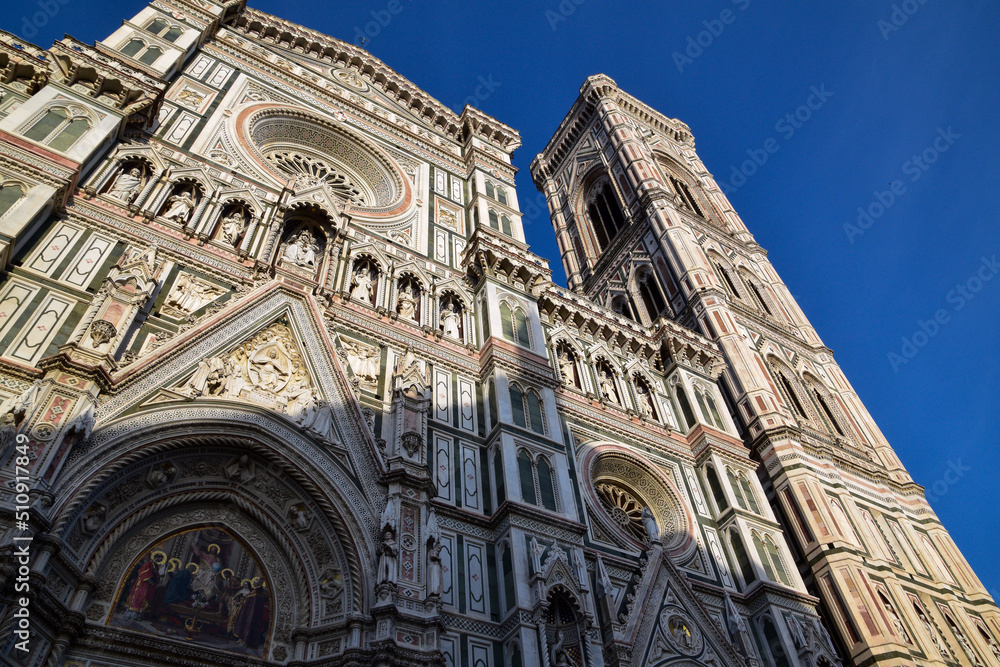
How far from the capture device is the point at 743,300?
25.7m

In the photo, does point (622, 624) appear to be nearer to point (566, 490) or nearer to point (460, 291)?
point (566, 490)

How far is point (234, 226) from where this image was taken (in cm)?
1276

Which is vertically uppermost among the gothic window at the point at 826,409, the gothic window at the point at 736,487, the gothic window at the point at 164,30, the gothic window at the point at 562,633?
the gothic window at the point at 164,30

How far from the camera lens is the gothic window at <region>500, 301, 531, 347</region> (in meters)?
14.2

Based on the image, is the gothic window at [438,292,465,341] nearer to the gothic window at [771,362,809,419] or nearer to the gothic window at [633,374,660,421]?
the gothic window at [633,374,660,421]

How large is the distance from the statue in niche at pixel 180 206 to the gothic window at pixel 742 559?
11533mm

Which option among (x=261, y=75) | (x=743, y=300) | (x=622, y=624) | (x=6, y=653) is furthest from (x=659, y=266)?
(x=6, y=653)

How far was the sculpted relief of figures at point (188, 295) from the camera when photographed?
10510 millimetres

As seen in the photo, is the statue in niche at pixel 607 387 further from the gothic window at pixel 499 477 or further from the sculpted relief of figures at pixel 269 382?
Result: the sculpted relief of figures at pixel 269 382

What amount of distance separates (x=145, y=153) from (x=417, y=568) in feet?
29.1

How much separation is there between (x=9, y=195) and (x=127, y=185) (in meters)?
2.29

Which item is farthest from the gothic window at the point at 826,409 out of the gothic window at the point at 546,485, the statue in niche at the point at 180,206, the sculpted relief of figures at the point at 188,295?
the statue in niche at the point at 180,206

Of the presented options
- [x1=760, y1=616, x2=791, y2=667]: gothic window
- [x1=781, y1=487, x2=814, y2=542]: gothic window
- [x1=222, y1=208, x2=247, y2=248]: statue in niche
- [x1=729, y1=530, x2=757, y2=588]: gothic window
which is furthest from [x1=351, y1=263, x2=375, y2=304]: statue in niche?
[x1=781, y1=487, x2=814, y2=542]: gothic window

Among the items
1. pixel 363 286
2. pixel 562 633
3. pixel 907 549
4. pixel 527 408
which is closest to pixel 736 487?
pixel 527 408
